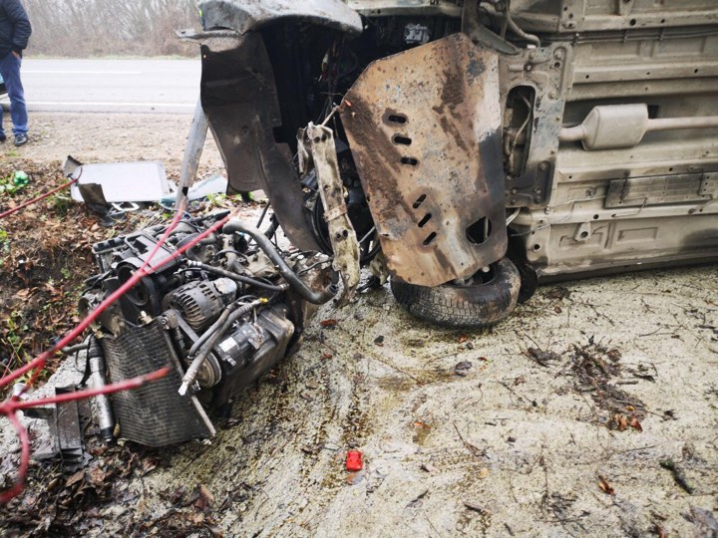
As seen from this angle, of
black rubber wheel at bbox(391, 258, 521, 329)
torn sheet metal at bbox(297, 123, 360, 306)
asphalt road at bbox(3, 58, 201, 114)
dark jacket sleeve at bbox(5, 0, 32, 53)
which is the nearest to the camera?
torn sheet metal at bbox(297, 123, 360, 306)

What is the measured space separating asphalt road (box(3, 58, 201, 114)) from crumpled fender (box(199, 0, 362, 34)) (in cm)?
619

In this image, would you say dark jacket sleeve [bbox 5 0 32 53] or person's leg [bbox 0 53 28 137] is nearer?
dark jacket sleeve [bbox 5 0 32 53]

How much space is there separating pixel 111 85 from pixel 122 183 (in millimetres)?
6381

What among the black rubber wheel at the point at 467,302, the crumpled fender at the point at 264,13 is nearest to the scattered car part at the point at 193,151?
the crumpled fender at the point at 264,13

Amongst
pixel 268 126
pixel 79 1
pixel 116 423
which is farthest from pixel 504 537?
pixel 79 1

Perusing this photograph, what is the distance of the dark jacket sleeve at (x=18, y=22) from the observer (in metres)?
6.17

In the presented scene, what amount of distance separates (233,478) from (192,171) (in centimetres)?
198

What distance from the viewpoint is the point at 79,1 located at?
52.9 feet

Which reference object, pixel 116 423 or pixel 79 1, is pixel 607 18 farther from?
pixel 79 1

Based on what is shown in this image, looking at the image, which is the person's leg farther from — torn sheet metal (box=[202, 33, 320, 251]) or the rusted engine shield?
the rusted engine shield

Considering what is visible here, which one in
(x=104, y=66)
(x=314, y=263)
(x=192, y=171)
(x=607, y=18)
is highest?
(x=607, y=18)

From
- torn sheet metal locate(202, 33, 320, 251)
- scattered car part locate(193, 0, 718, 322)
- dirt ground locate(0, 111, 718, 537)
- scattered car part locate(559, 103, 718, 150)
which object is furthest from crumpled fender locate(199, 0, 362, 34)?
dirt ground locate(0, 111, 718, 537)

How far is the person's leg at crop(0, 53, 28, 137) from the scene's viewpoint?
21.1 feet

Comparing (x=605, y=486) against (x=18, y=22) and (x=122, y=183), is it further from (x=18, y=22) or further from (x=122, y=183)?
(x=18, y=22)
